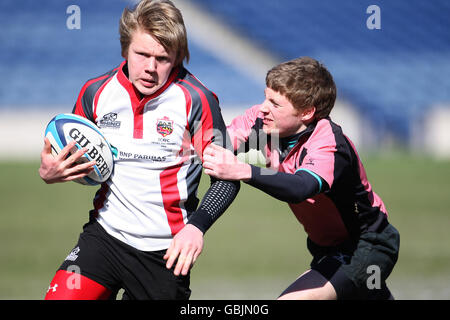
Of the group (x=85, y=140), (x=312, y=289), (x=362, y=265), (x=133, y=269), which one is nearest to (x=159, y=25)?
(x=85, y=140)

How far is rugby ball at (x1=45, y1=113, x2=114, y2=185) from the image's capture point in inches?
138

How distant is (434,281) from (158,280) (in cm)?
466

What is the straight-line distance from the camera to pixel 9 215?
1106cm

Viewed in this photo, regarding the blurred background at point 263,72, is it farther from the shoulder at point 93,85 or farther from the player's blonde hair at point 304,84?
the shoulder at point 93,85

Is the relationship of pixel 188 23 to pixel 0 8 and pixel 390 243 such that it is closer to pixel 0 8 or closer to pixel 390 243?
pixel 0 8

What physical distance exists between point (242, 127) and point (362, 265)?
1.13 metres

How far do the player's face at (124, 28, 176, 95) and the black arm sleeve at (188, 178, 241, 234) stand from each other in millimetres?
665

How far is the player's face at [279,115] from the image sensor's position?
367 cm

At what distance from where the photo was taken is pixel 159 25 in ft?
11.0

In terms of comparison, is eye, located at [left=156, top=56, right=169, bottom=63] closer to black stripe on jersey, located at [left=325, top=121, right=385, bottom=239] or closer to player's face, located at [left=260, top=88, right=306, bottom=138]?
player's face, located at [left=260, top=88, right=306, bottom=138]

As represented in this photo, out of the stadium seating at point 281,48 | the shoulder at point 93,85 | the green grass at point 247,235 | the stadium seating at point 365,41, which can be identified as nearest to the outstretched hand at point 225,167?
the shoulder at point 93,85

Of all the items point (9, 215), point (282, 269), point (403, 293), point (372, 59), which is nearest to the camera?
point (403, 293)

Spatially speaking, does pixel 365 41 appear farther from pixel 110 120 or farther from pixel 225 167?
pixel 225 167

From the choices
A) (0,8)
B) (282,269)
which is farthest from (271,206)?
(0,8)
